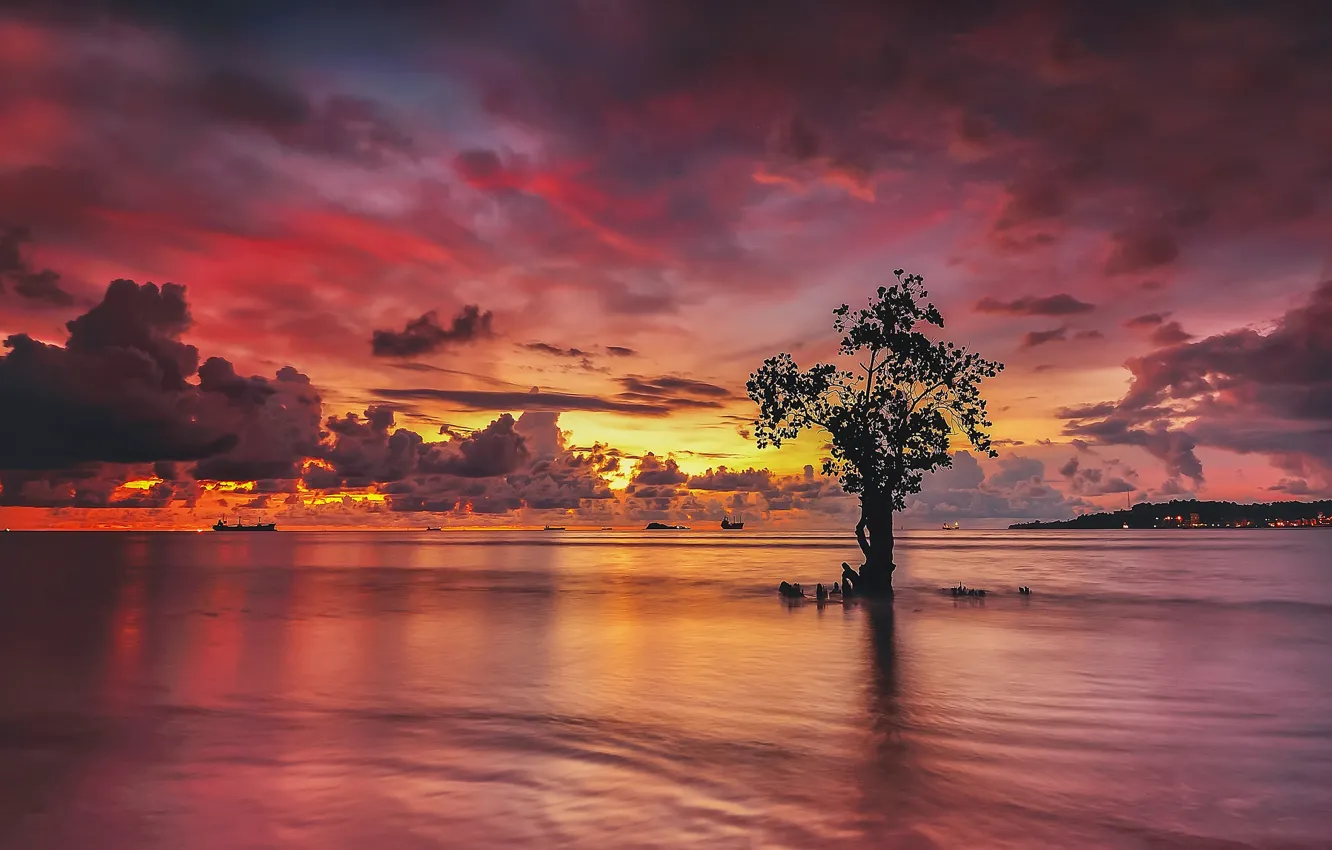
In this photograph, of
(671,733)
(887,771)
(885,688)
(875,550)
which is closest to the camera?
(887,771)

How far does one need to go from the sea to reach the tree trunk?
5815 mm

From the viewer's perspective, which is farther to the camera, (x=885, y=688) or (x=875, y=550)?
(x=875, y=550)

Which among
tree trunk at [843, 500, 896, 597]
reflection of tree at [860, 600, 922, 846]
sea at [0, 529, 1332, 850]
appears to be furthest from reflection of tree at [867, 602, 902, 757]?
tree trunk at [843, 500, 896, 597]

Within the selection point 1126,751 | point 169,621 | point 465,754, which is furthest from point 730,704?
point 169,621

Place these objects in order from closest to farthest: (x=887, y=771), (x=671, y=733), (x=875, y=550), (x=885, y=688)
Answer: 1. (x=887, y=771)
2. (x=671, y=733)
3. (x=885, y=688)
4. (x=875, y=550)

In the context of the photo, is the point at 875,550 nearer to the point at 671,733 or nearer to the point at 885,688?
the point at 885,688

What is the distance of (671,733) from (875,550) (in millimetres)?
34930

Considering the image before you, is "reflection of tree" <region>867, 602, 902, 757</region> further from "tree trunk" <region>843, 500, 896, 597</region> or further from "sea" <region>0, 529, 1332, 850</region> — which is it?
"tree trunk" <region>843, 500, 896, 597</region>

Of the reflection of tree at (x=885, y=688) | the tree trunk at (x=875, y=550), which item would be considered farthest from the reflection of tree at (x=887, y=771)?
the tree trunk at (x=875, y=550)

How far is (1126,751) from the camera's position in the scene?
57.5ft

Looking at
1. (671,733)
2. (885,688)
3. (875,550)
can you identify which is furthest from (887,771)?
(875,550)

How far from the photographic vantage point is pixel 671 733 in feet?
65.1

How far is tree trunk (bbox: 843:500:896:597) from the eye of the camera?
48.9m

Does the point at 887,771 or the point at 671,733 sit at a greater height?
the point at 887,771
